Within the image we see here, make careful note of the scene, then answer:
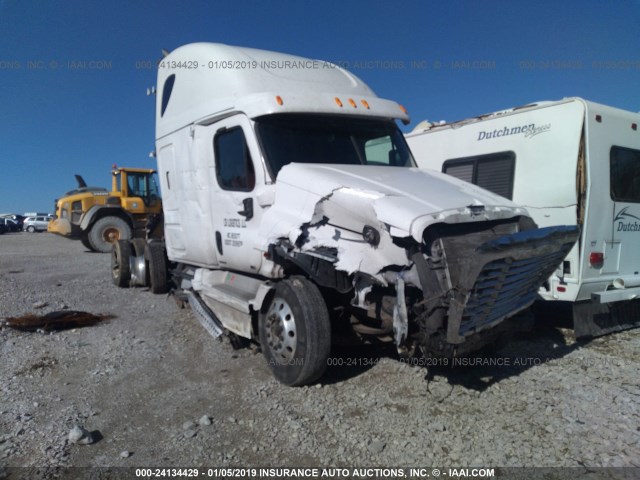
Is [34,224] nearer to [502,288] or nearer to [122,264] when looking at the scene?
[122,264]

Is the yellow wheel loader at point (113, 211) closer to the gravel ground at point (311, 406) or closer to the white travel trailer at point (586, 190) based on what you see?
the gravel ground at point (311, 406)

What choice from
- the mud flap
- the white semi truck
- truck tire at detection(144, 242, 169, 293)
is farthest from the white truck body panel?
truck tire at detection(144, 242, 169, 293)

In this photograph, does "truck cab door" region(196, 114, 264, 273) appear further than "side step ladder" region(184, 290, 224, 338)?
No

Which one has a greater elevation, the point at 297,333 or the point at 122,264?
the point at 297,333

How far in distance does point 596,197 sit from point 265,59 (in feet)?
14.6

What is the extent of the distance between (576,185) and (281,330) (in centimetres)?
399

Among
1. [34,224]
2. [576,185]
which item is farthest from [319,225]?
[34,224]

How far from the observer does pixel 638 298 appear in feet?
19.9

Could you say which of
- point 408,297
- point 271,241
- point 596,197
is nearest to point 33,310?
point 271,241

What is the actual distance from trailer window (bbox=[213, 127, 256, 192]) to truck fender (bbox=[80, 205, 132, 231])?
12525 millimetres

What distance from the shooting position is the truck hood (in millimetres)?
3516

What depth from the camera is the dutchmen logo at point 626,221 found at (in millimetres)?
5773

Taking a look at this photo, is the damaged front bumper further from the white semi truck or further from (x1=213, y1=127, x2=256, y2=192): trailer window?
(x1=213, y1=127, x2=256, y2=192): trailer window

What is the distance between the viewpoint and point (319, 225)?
13.2ft
